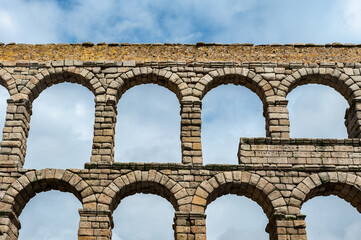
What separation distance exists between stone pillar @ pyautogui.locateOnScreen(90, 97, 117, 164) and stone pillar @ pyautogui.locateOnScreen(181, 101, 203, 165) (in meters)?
2.10

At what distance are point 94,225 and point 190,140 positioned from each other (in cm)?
368

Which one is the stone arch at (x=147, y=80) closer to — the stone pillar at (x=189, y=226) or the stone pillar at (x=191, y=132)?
the stone pillar at (x=191, y=132)

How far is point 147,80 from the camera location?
55.8 feet

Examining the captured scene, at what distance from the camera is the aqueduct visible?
14.3 m

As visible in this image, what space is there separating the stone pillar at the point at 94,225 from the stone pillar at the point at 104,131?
5.09 feet

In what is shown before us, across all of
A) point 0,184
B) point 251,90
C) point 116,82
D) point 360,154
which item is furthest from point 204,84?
point 0,184

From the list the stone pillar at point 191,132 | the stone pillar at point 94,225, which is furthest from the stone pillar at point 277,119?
the stone pillar at point 94,225

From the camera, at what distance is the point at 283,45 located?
17.5 metres

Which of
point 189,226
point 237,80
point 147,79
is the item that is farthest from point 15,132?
point 237,80

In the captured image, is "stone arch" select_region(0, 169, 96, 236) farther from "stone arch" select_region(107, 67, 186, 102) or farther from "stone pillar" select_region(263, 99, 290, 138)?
"stone pillar" select_region(263, 99, 290, 138)

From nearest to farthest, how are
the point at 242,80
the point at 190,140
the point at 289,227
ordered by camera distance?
the point at 289,227, the point at 190,140, the point at 242,80

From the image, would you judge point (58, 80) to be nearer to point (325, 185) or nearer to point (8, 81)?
point (8, 81)

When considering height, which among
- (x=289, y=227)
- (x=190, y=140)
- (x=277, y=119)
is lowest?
(x=289, y=227)

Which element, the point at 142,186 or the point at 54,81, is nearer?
the point at 142,186
